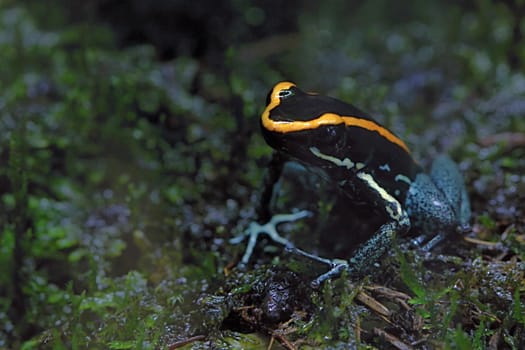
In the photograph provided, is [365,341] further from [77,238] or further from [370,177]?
[77,238]

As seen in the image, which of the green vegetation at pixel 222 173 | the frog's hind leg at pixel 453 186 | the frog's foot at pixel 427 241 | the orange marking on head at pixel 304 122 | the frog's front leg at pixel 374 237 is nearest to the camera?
the orange marking on head at pixel 304 122

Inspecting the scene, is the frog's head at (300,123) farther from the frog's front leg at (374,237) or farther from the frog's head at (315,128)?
the frog's front leg at (374,237)

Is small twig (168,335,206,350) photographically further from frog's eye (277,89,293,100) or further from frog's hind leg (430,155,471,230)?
frog's hind leg (430,155,471,230)

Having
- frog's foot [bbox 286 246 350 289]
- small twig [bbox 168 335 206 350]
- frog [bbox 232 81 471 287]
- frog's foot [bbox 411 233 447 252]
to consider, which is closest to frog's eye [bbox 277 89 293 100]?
frog [bbox 232 81 471 287]

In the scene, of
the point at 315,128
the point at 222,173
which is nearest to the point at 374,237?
the point at 315,128

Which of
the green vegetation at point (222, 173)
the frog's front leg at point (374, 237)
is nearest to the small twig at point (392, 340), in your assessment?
the green vegetation at point (222, 173)

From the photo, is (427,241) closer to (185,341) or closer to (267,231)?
(267,231)
